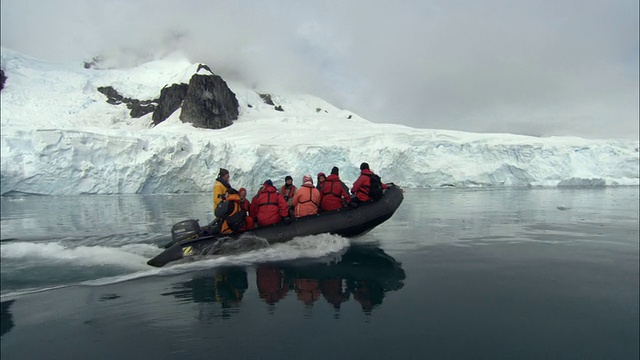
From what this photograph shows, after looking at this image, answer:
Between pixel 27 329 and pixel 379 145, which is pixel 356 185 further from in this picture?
pixel 379 145

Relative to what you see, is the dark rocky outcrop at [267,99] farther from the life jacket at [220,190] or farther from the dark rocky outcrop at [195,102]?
the life jacket at [220,190]

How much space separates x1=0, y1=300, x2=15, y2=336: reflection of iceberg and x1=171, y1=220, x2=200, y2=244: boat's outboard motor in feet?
7.90

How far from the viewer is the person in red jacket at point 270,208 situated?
666cm

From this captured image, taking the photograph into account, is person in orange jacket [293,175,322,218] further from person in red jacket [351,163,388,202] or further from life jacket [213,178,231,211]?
life jacket [213,178,231,211]

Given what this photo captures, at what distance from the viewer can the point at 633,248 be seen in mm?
6328

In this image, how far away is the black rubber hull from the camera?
6016 mm

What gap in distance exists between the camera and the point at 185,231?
642cm

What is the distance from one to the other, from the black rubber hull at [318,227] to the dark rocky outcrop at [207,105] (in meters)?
49.1

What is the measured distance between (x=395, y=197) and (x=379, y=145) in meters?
23.9

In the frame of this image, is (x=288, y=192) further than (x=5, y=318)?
Yes

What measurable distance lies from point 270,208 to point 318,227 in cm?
91

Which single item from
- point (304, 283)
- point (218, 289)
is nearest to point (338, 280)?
point (304, 283)

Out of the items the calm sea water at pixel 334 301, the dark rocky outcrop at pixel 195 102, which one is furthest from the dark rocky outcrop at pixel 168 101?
the calm sea water at pixel 334 301

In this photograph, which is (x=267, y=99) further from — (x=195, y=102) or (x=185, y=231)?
(x=185, y=231)
